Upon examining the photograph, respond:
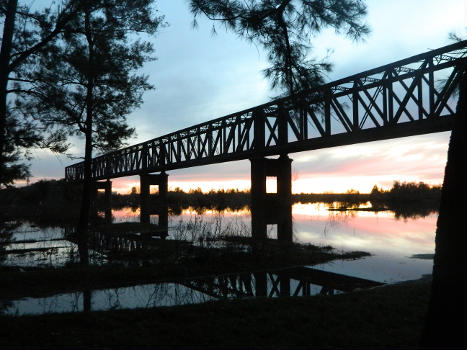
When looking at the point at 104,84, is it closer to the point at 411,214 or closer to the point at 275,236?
the point at 275,236

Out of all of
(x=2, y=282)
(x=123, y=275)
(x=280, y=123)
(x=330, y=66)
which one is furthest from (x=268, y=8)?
(x=280, y=123)

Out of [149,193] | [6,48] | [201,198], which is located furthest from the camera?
[201,198]

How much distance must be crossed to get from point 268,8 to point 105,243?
503 inches

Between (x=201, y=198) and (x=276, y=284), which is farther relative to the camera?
(x=201, y=198)

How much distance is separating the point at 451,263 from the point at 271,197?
18.4 meters

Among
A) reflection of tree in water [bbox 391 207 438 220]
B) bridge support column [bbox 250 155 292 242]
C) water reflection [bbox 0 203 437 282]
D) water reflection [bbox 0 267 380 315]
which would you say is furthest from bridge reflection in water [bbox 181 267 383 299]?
reflection of tree in water [bbox 391 207 438 220]

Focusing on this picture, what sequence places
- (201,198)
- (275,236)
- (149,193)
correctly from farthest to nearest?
(201,198) < (149,193) < (275,236)

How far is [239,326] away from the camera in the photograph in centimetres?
610

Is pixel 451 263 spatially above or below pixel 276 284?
above

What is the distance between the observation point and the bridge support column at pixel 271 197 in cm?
2222

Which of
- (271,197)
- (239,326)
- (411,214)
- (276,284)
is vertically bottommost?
(276,284)

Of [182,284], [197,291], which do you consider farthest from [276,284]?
[182,284]

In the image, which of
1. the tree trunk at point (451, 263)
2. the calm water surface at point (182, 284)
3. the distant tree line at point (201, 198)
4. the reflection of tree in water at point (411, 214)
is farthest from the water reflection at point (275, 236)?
the distant tree line at point (201, 198)

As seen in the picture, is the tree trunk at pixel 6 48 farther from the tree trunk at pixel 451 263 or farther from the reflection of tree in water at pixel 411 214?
the reflection of tree in water at pixel 411 214
